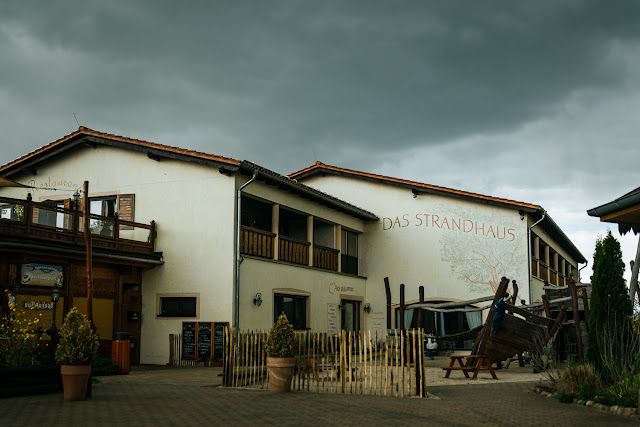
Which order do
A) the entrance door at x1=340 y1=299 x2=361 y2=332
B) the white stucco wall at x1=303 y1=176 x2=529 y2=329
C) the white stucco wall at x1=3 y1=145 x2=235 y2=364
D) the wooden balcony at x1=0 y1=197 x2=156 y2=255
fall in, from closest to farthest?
1. the wooden balcony at x1=0 y1=197 x2=156 y2=255
2. the white stucco wall at x1=3 y1=145 x2=235 y2=364
3. the white stucco wall at x1=303 y1=176 x2=529 y2=329
4. the entrance door at x1=340 y1=299 x2=361 y2=332

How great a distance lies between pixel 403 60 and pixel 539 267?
15.4 meters

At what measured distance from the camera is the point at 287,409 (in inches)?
390

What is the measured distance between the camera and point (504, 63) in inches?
606

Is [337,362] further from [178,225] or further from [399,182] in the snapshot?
[399,182]

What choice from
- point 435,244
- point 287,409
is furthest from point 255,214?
point 287,409

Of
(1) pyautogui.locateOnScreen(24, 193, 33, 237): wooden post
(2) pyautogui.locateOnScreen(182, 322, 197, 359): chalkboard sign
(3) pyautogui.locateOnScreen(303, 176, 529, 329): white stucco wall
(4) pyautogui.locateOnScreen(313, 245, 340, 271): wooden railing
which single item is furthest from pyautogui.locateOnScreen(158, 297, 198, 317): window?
(3) pyautogui.locateOnScreen(303, 176, 529, 329): white stucco wall

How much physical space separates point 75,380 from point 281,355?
362 cm

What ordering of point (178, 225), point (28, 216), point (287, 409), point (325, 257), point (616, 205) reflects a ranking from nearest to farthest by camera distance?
1. point (287, 409)
2. point (616, 205)
3. point (28, 216)
4. point (178, 225)
5. point (325, 257)

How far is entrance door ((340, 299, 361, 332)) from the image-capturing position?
25884mm

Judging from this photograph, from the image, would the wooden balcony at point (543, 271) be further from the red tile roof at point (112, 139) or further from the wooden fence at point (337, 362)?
the wooden fence at point (337, 362)

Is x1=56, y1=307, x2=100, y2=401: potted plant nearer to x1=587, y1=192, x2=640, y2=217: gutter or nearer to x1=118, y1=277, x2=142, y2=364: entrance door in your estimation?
x1=118, y1=277, x2=142, y2=364: entrance door

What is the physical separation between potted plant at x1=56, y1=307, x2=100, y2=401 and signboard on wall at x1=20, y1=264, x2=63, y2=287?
5989 mm

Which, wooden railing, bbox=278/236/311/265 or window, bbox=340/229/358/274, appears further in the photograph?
window, bbox=340/229/358/274

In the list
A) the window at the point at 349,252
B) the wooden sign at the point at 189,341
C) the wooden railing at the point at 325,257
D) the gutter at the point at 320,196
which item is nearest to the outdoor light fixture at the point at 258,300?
the wooden sign at the point at 189,341
